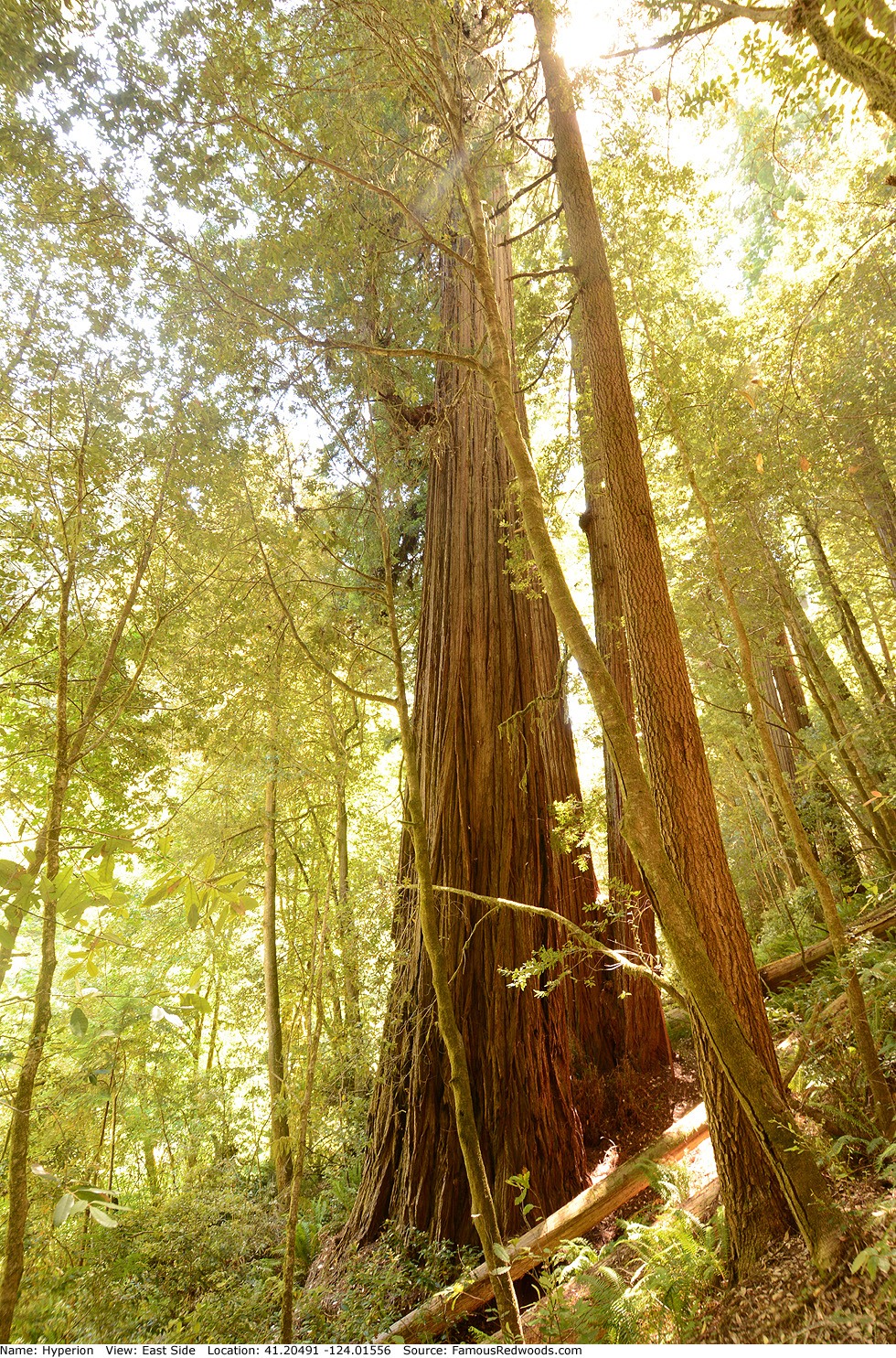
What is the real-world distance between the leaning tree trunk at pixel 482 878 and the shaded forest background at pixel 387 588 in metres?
0.03

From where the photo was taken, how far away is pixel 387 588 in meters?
2.97

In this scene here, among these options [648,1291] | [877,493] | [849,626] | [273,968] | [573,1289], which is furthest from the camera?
[849,626]

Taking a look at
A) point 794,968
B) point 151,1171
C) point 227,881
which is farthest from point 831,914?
point 151,1171

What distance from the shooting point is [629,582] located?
3.05 metres

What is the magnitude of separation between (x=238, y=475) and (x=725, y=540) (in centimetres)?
362

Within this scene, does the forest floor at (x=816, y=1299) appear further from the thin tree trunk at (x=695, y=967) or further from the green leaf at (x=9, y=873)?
the green leaf at (x=9, y=873)

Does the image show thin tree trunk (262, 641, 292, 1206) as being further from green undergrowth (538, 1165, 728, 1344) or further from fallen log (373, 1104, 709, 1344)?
green undergrowth (538, 1165, 728, 1344)

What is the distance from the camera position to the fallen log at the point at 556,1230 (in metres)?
2.80

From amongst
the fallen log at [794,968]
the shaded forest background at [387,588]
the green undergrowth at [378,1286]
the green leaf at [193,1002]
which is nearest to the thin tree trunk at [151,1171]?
the shaded forest background at [387,588]

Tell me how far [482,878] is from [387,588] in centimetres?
213

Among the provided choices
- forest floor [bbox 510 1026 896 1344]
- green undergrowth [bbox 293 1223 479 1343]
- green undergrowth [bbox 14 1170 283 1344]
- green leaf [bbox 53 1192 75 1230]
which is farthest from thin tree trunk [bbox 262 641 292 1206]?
green leaf [bbox 53 1192 75 1230]

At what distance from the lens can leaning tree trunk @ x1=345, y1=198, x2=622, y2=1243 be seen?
3.61 metres

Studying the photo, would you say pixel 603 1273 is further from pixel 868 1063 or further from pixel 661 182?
pixel 661 182

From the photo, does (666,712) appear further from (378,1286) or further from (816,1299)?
(378,1286)
